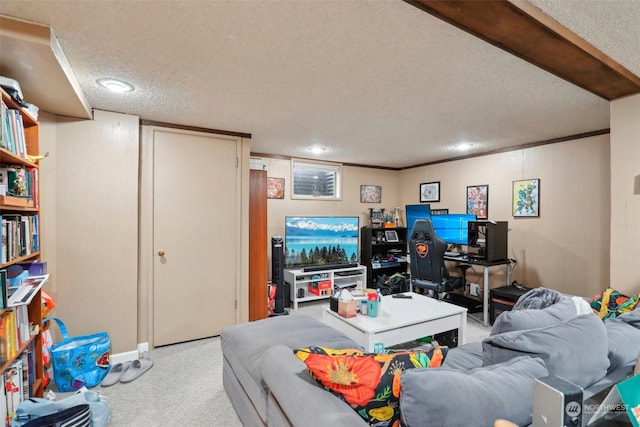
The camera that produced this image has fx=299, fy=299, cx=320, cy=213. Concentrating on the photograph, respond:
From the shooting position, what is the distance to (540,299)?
192cm

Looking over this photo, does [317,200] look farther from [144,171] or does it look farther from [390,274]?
[144,171]

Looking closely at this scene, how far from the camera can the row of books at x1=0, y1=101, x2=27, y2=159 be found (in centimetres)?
157

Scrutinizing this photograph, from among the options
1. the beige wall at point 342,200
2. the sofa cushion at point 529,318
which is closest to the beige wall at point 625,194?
the sofa cushion at point 529,318

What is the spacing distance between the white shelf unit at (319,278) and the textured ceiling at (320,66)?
2.07 meters

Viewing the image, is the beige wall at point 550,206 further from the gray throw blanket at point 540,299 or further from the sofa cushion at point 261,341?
the sofa cushion at point 261,341

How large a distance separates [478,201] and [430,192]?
2.89 feet

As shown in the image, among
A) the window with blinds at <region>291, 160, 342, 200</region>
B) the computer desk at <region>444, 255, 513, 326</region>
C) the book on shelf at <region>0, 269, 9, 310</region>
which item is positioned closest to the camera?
the book on shelf at <region>0, 269, 9, 310</region>

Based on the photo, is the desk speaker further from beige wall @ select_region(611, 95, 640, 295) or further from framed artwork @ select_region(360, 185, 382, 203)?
framed artwork @ select_region(360, 185, 382, 203)

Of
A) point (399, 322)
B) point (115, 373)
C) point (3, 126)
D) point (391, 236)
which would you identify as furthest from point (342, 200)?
point (3, 126)

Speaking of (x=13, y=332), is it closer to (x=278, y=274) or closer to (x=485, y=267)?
(x=278, y=274)

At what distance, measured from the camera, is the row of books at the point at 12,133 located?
5.16 ft

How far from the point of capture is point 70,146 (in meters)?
2.50

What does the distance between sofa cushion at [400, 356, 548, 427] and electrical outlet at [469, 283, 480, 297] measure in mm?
3646

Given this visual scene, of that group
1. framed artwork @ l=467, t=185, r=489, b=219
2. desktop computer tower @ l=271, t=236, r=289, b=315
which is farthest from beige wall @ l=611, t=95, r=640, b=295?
desktop computer tower @ l=271, t=236, r=289, b=315
